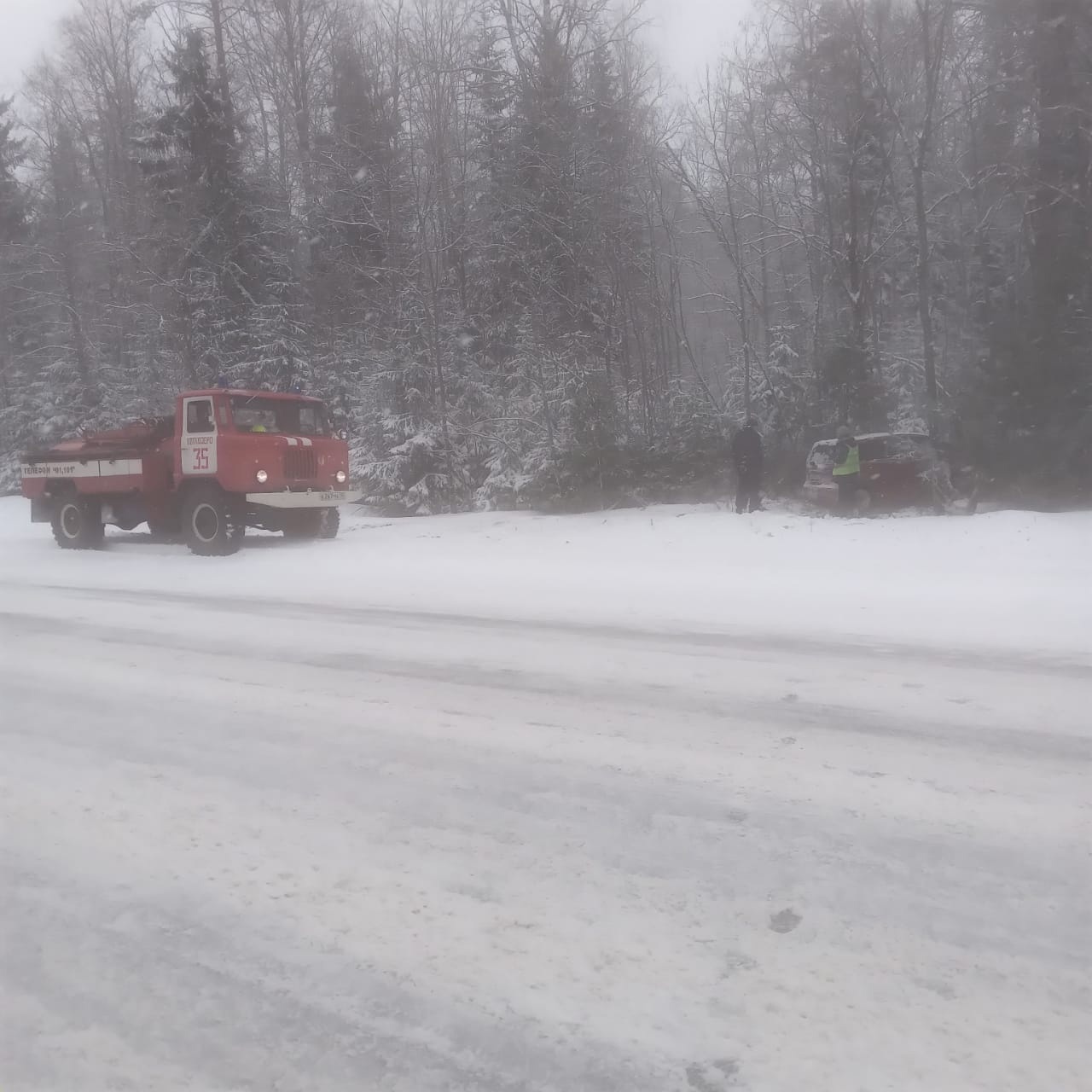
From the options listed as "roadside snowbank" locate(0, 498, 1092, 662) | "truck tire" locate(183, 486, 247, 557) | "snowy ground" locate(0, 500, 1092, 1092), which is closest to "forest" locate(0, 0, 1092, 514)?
"roadside snowbank" locate(0, 498, 1092, 662)

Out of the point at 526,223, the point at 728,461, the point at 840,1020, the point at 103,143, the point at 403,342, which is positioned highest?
the point at 103,143

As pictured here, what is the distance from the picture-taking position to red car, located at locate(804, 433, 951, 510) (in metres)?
16.9

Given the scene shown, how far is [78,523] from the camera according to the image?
627 inches

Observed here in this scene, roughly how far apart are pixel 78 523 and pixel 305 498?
4622mm

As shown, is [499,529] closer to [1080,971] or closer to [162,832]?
Answer: [162,832]

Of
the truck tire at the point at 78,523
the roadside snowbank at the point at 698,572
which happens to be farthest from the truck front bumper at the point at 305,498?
the truck tire at the point at 78,523

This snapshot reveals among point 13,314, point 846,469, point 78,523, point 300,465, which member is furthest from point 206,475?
point 13,314

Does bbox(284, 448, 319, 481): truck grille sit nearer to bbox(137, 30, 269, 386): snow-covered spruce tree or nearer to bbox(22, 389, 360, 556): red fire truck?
bbox(22, 389, 360, 556): red fire truck

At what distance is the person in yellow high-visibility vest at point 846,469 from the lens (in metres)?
16.1

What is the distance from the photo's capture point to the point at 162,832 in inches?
153

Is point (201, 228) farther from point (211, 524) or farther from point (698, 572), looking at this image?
point (698, 572)

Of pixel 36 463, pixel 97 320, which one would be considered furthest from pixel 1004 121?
pixel 97 320

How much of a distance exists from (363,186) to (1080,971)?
956 inches

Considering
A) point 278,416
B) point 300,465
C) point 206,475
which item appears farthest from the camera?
point 278,416
